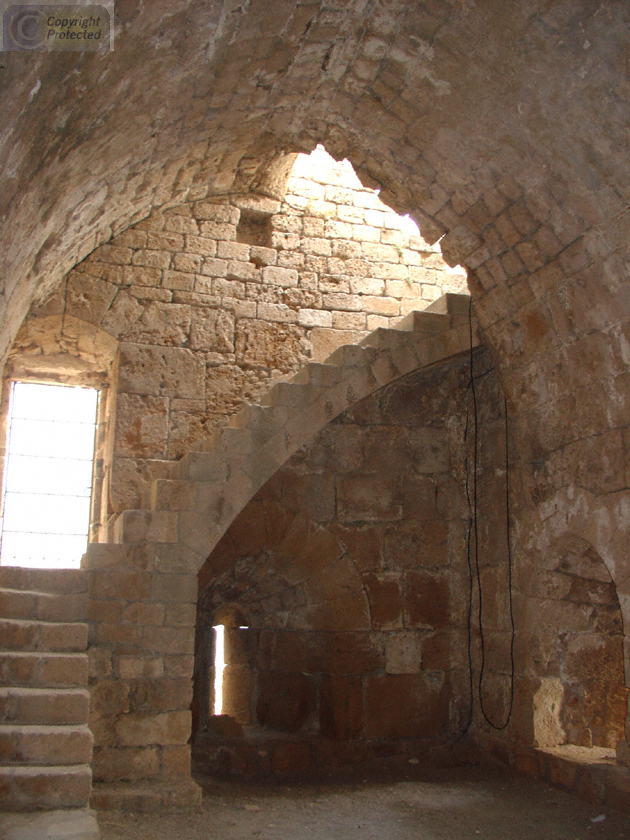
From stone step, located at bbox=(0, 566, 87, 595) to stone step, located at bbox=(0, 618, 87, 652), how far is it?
236mm

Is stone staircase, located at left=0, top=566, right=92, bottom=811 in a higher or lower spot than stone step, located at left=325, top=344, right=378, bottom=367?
lower

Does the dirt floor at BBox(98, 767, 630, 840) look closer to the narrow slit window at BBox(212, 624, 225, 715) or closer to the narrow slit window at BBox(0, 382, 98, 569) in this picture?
the narrow slit window at BBox(212, 624, 225, 715)

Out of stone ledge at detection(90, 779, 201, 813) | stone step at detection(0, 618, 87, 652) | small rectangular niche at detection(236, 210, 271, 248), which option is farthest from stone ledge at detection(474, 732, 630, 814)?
small rectangular niche at detection(236, 210, 271, 248)

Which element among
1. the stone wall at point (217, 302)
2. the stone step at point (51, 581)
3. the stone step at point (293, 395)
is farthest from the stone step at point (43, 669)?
the stone step at point (293, 395)

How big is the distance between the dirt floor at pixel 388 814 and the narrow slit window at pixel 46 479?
2543 millimetres

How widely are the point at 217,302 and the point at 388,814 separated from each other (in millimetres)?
4237

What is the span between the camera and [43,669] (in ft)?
14.0

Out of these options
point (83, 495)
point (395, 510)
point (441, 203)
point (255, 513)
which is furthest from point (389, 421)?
point (83, 495)

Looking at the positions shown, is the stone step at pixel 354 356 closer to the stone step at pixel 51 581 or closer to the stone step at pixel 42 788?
the stone step at pixel 51 581

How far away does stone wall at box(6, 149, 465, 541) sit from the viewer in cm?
617

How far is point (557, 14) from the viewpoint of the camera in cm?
377

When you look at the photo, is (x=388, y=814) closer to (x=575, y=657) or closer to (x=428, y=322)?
(x=575, y=657)

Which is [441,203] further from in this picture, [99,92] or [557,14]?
[99,92]

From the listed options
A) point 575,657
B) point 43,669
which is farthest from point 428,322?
point 43,669
